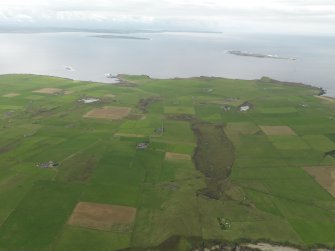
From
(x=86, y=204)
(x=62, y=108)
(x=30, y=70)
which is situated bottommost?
(x=30, y=70)

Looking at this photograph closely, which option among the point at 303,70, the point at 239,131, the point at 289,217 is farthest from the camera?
the point at 303,70

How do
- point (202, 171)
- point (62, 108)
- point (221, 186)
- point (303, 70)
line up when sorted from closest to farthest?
point (221, 186) < point (202, 171) < point (62, 108) < point (303, 70)

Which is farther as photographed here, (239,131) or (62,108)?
(62,108)

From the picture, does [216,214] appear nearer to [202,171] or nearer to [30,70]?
[202,171]

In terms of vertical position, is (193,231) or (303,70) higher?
(193,231)

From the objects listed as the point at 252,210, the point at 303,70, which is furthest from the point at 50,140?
the point at 303,70

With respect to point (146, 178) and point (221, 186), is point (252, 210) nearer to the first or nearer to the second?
point (221, 186)

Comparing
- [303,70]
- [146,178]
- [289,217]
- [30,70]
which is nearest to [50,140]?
[146,178]
